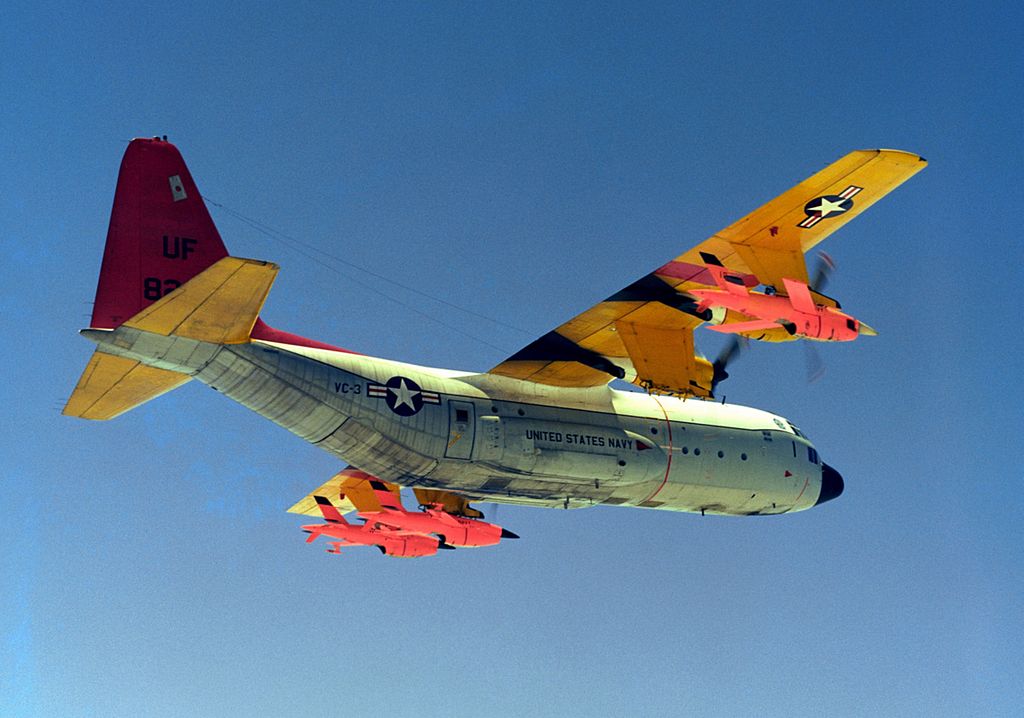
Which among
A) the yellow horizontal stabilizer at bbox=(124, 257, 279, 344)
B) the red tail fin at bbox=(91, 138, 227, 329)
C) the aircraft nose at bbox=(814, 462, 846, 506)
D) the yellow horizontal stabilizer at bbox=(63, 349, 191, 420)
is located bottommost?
the aircraft nose at bbox=(814, 462, 846, 506)

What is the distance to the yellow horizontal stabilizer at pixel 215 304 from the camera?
2570 centimetres

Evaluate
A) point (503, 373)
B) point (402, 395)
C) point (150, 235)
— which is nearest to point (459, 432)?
point (402, 395)

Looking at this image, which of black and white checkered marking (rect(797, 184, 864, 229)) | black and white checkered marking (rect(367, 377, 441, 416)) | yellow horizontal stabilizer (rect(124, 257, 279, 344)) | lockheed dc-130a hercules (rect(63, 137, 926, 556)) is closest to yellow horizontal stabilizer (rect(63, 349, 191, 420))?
lockheed dc-130a hercules (rect(63, 137, 926, 556))

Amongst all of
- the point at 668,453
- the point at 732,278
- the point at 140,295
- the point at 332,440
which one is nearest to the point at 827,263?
the point at 732,278

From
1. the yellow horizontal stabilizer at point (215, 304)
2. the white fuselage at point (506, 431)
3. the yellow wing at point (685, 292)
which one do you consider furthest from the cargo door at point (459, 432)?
the yellow horizontal stabilizer at point (215, 304)

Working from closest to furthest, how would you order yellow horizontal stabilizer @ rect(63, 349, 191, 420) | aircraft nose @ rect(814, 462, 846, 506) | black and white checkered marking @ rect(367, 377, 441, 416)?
yellow horizontal stabilizer @ rect(63, 349, 191, 420), black and white checkered marking @ rect(367, 377, 441, 416), aircraft nose @ rect(814, 462, 846, 506)

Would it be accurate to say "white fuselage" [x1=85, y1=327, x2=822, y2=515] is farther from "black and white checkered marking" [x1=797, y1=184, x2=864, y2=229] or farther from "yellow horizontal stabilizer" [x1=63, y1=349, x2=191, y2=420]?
"black and white checkered marking" [x1=797, y1=184, x2=864, y2=229]

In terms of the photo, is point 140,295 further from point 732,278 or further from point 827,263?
point 827,263

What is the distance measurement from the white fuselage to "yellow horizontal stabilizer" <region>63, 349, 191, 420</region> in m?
1.71

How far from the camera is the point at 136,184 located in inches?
1128

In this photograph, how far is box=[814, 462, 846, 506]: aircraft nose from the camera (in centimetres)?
3581

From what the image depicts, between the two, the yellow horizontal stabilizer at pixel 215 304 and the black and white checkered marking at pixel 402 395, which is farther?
the black and white checkered marking at pixel 402 395

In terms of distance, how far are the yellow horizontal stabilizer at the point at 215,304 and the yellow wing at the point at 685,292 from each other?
22.9ft

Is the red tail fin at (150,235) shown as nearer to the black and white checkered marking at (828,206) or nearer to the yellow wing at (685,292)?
the yellow wing at (685,292)
